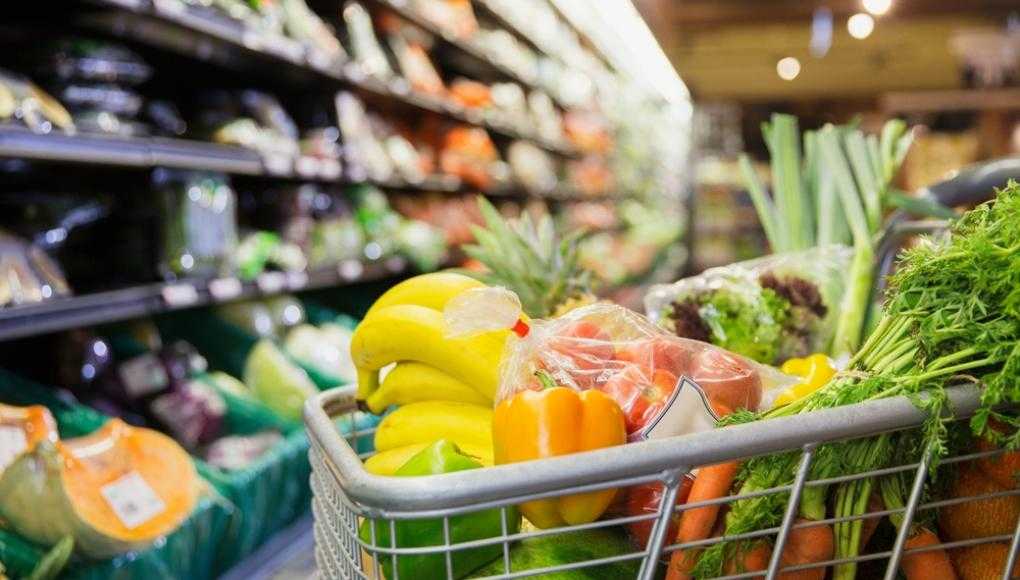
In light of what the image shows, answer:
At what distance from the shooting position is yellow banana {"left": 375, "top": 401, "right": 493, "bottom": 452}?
3.31 feet

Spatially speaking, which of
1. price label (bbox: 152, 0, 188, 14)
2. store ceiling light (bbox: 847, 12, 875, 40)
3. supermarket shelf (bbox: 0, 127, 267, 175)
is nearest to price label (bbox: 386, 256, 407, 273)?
supermarket shelf (bbox: 0, 127, 267, 175)

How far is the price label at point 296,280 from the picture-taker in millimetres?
3237

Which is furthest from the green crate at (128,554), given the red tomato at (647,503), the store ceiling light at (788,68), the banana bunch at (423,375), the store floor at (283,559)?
the store ceiling light at (788,68)

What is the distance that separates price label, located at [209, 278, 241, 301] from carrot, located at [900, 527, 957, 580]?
2.31 metres

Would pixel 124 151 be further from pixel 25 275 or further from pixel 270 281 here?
pixel 270 281

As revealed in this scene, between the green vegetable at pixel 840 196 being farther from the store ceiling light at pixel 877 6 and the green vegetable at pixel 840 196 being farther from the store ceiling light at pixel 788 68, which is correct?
the store ceiling light at pixel 788 68

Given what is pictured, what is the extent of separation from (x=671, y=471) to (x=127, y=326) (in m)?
2.48

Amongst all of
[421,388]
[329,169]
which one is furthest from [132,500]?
[329,169]

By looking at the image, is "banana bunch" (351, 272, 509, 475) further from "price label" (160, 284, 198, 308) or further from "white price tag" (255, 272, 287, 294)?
"white price tag" (255, 272, 287, 294)

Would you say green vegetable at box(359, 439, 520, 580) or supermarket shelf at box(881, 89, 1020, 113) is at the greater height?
supermarket shelf at box(881, 89, 1020, 113)

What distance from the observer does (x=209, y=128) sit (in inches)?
123

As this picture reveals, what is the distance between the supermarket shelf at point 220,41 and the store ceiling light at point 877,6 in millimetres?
3261

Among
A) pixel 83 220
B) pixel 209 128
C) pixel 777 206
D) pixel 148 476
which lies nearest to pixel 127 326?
pixel 83 220

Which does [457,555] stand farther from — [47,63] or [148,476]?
[47,63]
